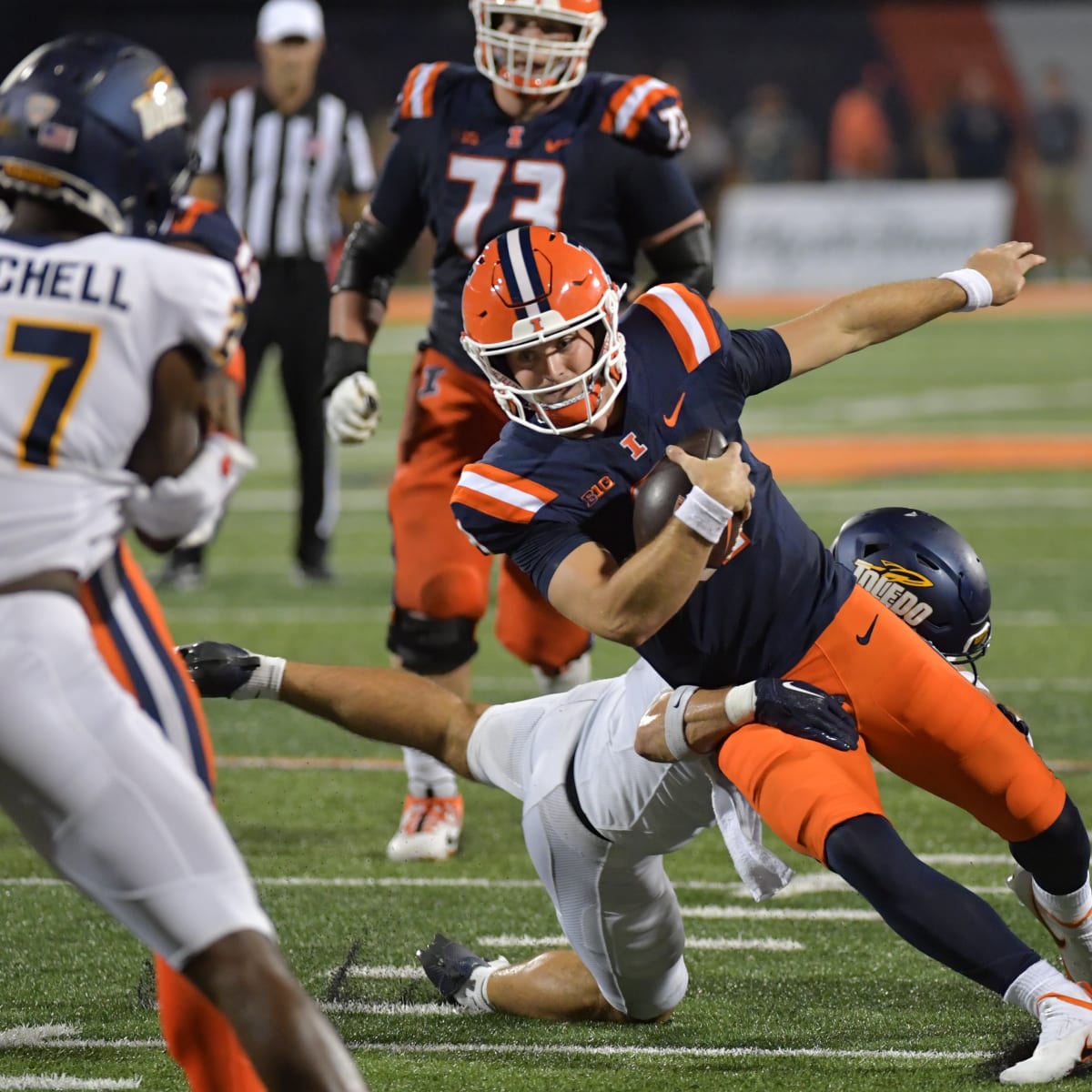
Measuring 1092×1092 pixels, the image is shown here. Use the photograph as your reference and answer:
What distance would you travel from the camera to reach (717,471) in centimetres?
291

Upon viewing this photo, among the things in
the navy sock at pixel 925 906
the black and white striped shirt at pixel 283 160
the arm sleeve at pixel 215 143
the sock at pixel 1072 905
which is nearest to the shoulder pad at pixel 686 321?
the navy sock at pixel 925 906

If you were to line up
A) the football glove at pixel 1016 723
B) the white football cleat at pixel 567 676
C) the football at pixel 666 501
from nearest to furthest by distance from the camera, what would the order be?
1. the football at pixel 666 501
2. the football glove at pixel 1016 723
3. the white football cleat at pixel 567 676

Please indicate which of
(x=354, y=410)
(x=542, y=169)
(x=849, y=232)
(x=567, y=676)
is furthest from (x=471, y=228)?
(x=849, y=232)

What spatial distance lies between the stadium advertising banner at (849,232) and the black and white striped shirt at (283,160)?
11918 millimetres

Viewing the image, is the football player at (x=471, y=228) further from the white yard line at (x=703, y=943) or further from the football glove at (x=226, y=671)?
the football glove at (x=226, y=671)

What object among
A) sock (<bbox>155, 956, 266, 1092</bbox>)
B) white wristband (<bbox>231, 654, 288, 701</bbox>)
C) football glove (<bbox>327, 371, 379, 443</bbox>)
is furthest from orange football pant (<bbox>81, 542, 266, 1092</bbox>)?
football glove (<bbox>327, 371, 379, 443</bbox>)

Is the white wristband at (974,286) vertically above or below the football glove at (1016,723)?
above

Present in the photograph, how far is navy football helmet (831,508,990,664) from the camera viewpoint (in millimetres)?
3500

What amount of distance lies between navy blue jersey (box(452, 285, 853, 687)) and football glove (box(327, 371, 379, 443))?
1.14 metres

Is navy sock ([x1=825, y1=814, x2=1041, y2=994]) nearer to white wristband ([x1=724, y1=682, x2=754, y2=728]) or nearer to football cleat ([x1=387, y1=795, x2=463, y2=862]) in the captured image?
white wristband ([x1=724, y1=682, x2=754, y2=728])

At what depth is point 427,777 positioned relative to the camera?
4516 mm

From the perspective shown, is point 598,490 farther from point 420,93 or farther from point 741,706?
point 420,93

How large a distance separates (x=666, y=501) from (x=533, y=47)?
1685 mm

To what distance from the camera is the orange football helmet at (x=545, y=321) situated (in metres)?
3.14
